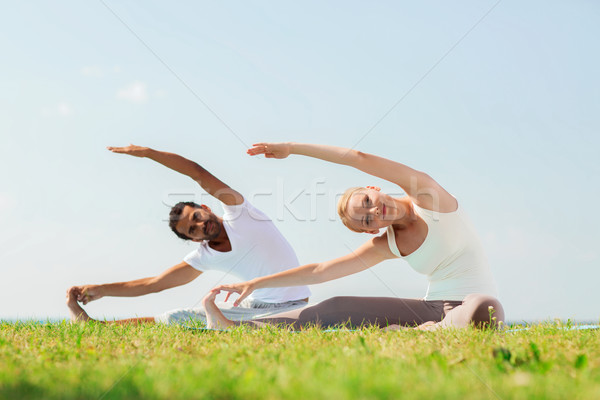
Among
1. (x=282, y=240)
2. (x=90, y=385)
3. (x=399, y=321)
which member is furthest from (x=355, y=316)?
(x=90, y=385)

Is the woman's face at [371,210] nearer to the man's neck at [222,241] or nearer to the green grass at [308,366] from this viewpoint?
the green grass at [308,366]

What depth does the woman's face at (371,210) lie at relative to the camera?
16.1 ft

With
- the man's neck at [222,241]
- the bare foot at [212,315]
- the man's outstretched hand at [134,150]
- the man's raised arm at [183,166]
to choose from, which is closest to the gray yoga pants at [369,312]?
the bare foot at [212,315]

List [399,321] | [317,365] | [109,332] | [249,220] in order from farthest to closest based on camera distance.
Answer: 1. [249,220]
2. [399,321]
3. [109,332]
4. [317,365]

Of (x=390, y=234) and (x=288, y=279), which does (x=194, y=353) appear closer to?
(x=288, y=279)

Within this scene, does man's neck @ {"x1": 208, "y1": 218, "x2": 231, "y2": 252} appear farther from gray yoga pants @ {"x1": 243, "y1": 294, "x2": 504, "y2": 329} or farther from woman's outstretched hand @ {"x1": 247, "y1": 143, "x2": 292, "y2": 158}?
woman's outstretched hand @ {"x1": 247, "y1": 143, "x2": 292, "y2": 158}

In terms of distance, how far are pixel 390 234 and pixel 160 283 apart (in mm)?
3310

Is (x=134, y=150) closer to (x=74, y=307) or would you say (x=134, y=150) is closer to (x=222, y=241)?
(x=222, y=241)

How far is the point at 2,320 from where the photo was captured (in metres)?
6.70

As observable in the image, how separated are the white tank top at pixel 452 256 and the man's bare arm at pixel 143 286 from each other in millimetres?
2971

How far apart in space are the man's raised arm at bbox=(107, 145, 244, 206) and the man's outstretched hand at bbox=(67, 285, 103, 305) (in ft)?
6.50

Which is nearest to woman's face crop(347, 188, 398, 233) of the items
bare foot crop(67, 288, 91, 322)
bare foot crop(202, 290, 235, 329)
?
bare foot crop(202, 290, 235, 329)

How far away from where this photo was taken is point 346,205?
16.6 ft

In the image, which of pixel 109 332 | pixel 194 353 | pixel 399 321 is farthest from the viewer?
pixel 399 321
